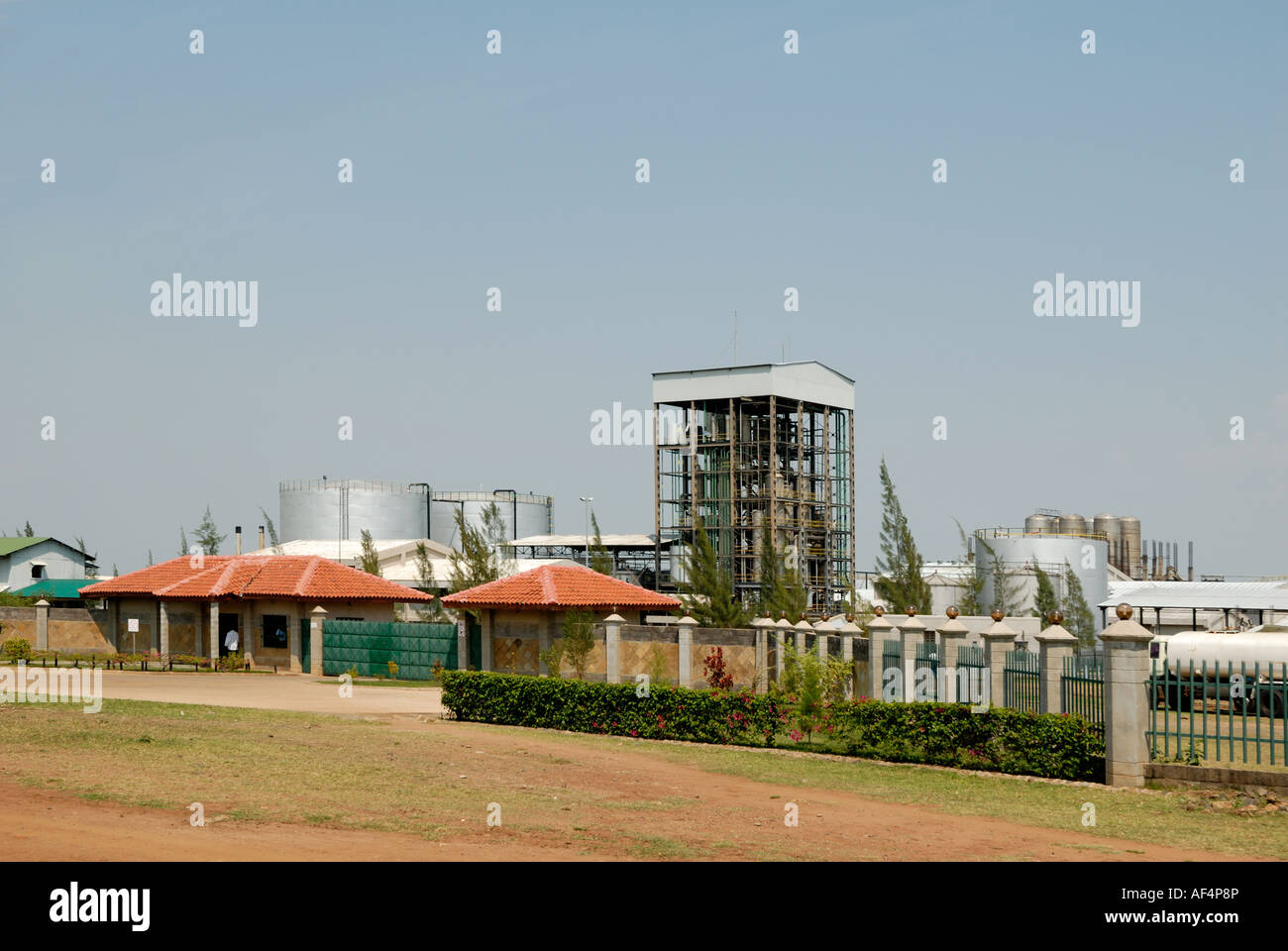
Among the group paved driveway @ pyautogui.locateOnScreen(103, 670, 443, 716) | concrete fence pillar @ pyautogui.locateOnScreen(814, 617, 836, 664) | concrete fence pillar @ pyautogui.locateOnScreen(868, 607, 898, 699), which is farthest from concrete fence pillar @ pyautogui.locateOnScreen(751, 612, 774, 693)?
paved driveway @ pyautogui.locateOnScreen(103, 670, 443, 716)

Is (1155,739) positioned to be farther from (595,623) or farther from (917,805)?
(595,623)

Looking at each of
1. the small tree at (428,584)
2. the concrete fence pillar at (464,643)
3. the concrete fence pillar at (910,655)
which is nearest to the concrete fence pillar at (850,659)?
the concrete fence pillar at (910,655)

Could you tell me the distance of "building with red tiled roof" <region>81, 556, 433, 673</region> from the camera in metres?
48.7

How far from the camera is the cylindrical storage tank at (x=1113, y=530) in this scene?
92000mm

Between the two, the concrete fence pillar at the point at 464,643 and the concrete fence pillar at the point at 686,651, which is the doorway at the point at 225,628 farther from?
the concrete fence pillar at the point at 686,651

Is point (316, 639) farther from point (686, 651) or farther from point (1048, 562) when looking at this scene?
point (1048, 562)

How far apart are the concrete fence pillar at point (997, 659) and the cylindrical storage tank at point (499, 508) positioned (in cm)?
7431

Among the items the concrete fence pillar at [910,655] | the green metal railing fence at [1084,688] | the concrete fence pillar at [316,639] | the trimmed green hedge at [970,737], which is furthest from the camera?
the concrete fence pillar at [316,639]

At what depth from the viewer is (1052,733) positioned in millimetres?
21562

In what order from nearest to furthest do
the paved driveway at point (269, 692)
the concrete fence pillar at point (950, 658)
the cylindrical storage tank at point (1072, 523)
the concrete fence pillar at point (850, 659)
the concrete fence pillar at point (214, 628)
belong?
the concrete fence pillar at point (950, 658), the concrete fence pillar at point (850, 659), the paved driveway at point (269, 692), the concrete fence pillar at point (214, 628), the cylindrical storage tank at point (1072, 523)

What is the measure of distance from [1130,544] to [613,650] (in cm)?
6560

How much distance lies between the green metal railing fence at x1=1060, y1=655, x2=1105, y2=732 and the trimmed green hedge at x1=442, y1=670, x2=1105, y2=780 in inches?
17.4

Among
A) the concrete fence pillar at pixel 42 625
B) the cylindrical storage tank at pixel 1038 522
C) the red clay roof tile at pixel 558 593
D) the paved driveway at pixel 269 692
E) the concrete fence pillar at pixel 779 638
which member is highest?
the cylindrical storage tank at pixel 1038 522

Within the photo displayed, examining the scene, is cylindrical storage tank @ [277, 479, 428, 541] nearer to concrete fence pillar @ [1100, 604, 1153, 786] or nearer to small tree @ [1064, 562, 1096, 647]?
small tree @ [1064, 562, 1096, 647]
